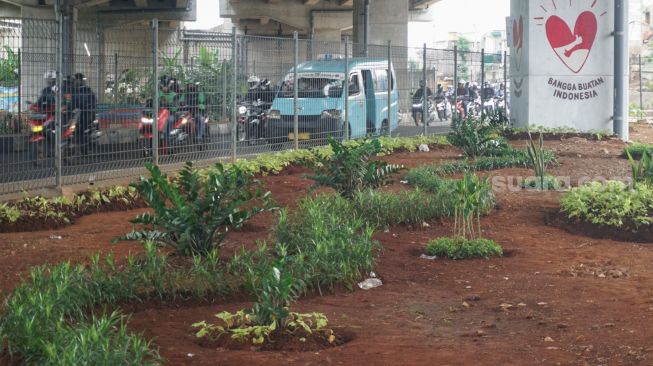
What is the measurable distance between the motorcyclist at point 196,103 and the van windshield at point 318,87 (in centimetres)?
352

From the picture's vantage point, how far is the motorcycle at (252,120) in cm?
1728

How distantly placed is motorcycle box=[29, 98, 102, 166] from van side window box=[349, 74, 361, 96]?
8481 mm

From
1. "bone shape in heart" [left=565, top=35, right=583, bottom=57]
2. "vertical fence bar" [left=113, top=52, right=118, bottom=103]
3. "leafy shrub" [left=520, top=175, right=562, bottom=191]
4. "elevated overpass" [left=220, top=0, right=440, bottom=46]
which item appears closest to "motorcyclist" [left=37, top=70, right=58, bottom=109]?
"vertical fence bar" [left=113, top=52, right=118, bottom=103]

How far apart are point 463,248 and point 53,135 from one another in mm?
5850

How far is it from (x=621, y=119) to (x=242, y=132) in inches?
405

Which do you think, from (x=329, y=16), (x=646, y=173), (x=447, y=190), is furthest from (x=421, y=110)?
(x=329, y=16)

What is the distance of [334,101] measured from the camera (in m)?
20.0

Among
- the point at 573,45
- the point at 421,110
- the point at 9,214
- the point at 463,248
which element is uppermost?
the point at 573,45

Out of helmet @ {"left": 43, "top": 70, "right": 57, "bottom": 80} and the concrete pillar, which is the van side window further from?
helmet @ {"left": 43, "top": 70, "right": 57, "bottom": 80}

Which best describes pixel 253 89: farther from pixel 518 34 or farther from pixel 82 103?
pixel 518 34

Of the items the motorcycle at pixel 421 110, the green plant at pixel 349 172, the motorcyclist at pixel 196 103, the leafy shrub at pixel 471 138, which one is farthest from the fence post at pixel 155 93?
the motorcycle at pixel 421 110

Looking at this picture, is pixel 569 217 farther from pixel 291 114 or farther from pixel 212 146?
pixel 291 114

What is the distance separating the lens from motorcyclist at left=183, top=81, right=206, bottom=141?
15.4 meters

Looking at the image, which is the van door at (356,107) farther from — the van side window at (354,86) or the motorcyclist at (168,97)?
the motorcyclist at (168,97)
